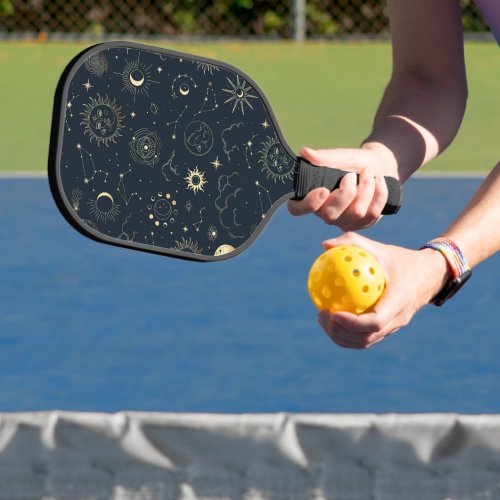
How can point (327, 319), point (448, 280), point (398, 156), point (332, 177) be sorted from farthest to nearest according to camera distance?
point (398, 156) < point (332, 177) < point (448, 280) < point (327, 319)

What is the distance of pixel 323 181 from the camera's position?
2.35 metres

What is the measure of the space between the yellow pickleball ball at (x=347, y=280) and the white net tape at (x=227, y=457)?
25 cm

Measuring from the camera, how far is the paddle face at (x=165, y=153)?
2146 millimetres

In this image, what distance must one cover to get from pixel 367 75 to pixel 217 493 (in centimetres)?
875

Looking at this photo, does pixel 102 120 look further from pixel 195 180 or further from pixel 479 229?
pixel 479 229

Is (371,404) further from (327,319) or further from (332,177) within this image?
(327,319)

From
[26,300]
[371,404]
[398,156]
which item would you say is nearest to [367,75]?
[26,300]

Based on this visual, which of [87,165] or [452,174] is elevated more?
[87,165]

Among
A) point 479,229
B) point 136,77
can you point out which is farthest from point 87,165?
point 479,229

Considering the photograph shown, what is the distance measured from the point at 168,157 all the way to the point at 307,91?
789 centimetres

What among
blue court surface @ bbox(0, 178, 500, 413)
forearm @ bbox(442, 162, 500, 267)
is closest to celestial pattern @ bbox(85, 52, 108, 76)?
forearm @ bbox(442, 162, 500, 267)

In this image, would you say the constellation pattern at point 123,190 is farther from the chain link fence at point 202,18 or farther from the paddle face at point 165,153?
the chain link fence at point 202,18

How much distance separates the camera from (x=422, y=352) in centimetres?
467

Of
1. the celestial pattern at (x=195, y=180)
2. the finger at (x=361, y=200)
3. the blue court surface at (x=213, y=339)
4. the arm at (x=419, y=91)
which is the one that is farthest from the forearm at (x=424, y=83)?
the blue court surface at (x=213, y=339)
